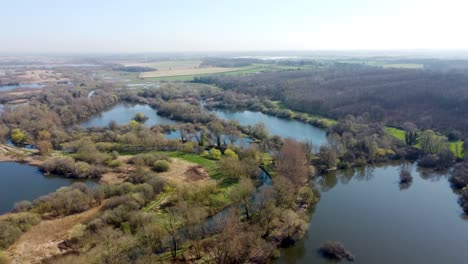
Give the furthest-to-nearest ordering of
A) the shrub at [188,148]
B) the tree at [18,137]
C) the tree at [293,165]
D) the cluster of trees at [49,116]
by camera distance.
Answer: the tree at [18,137]
the cluster of trees at [49,116]
the shrub at [188,148]
the tree at [293,165]

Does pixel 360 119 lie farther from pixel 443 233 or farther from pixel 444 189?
pixel 443 233

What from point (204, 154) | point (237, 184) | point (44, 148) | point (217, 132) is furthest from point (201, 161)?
point (44, 148)

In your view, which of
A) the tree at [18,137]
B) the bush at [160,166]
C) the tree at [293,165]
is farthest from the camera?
the tree at [18,137]

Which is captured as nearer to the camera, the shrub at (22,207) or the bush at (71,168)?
the shrub at (22,207)

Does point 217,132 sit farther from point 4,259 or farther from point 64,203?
point 4,259

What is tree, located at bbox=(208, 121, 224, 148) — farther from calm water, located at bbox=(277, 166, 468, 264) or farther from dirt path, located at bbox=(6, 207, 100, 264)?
dirt path, located at bbox=(6, 207, 100, 264)

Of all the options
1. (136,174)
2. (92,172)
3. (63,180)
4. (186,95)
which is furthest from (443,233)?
(186,95)

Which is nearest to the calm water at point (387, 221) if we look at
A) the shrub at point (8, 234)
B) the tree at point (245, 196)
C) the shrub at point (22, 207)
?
the tree at point (245, 196)

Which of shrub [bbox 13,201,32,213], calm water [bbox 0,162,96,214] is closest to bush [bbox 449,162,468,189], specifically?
calm water [bbox 0,162,96,214]

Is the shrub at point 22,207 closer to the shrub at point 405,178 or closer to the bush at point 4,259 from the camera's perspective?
the bush at point 4,259
